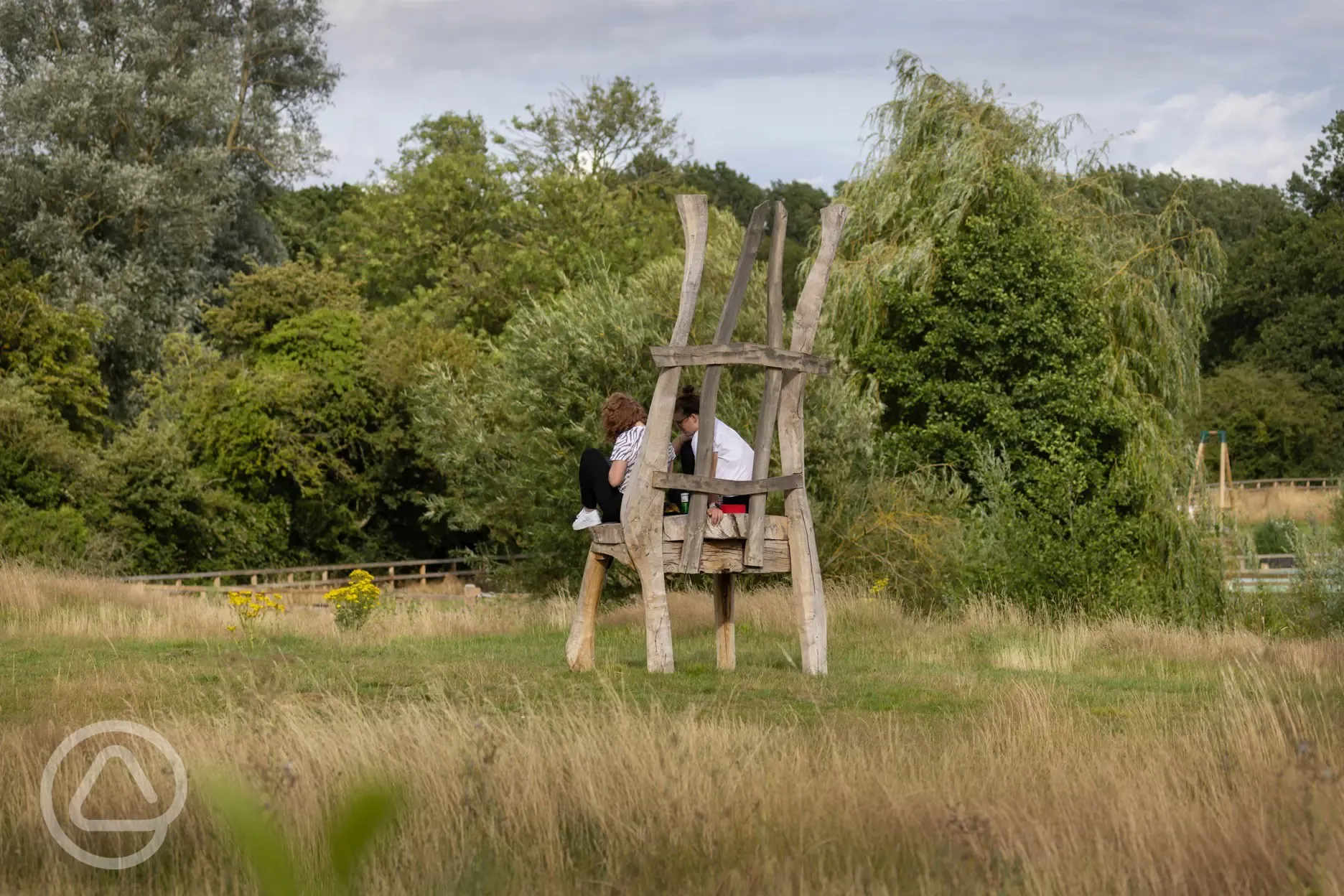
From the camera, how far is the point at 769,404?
10.5 m

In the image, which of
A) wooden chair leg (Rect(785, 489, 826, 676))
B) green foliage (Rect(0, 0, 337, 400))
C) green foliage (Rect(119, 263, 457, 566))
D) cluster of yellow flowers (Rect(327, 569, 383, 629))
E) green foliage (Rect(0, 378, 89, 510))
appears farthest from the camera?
green foliage (Rect(0, 0, 337, 400))

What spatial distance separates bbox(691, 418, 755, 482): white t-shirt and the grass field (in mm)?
1420

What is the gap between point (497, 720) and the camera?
298 inches

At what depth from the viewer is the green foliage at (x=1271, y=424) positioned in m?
60.2

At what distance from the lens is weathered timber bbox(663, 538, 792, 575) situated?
1028 cm

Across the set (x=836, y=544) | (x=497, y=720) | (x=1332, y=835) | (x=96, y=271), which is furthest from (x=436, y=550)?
(x=1332, y=835)

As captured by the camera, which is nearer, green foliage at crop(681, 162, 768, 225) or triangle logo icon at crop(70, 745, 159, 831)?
triangle logo icon at crop(70, 745, 159, 831)

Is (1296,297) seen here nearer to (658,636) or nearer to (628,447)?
(628,447)

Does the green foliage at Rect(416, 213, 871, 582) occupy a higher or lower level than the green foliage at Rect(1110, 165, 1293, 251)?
lower

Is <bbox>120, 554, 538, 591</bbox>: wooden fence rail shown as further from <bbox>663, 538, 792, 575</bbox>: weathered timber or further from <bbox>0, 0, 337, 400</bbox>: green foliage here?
<bbox>663, 538, 792, 575</bbox>: weathered timber

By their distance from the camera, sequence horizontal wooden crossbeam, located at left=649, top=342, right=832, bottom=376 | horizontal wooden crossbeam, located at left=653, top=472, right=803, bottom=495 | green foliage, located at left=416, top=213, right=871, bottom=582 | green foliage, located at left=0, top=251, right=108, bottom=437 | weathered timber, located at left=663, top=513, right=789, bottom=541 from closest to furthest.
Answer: horizontal wooden crossbeam, located at left=649, top=342, right=832, bottom=376, horizontal wooden crossbeam, located at left=653, top=472, right=803, bottom=495, weathered timber, located at left=663, top=513, right=789, bottom=541, green foliage, located at left=416, top=213, right=871, bottom=582, green foliage, located at left=0, top=251, right=108, bottom=437

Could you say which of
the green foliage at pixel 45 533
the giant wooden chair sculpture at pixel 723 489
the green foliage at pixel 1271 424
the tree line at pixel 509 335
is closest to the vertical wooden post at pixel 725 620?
the giant wooden chair sculpture at pixel 723 489

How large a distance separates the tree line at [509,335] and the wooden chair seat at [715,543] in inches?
405

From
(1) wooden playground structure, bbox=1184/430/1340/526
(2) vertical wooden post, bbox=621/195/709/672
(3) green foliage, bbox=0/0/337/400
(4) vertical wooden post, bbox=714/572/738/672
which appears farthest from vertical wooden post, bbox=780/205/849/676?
(1) wooden playground structure, bbox=1184/430/1340/526
